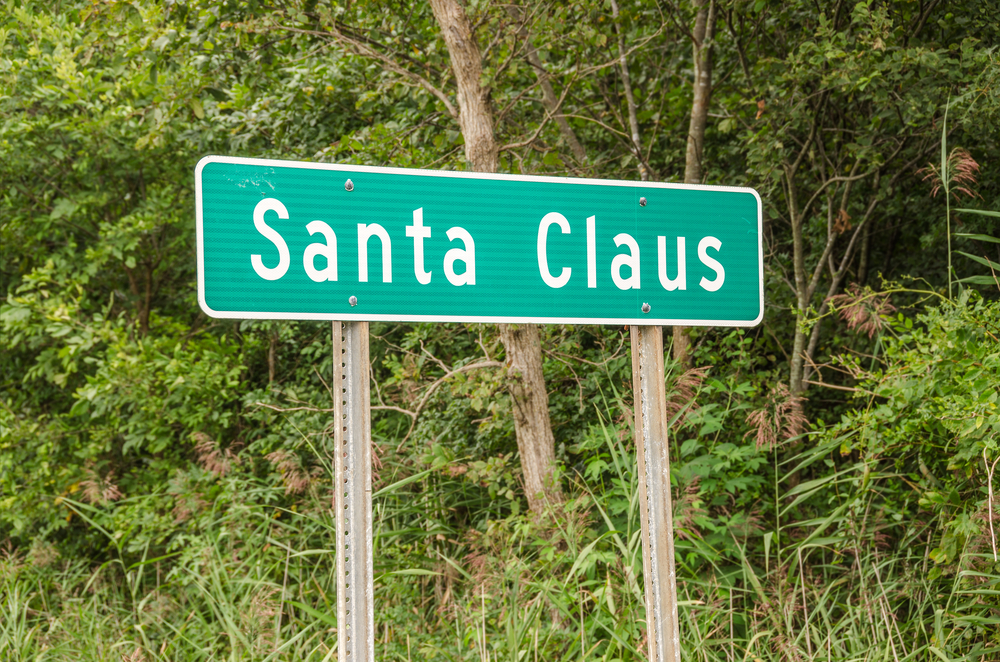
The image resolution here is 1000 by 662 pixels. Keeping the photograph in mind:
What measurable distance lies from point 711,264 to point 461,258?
628 mm

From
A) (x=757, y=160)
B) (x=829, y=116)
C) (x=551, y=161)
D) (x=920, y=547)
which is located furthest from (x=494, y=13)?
(x=920, y=547)

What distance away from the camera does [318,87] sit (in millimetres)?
5488

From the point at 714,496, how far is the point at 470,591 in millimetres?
1245

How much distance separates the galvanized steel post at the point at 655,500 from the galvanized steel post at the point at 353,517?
632mm

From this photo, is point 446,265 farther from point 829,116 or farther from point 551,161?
point 829,116

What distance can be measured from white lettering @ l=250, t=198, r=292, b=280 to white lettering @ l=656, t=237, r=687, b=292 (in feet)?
2.81

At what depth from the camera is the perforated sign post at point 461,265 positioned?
1541 mm

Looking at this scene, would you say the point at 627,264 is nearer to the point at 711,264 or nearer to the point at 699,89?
the point at 711,264

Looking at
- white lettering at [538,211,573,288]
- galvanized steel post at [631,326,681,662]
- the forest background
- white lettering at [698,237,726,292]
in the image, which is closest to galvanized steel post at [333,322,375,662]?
white lettering at [538,211,573,288]

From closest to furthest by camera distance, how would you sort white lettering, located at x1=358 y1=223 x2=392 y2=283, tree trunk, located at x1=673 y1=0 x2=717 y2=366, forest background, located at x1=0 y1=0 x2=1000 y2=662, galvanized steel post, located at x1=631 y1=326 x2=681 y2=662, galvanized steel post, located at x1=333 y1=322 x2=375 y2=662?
galvanized steel post, located at x1=333 y1=322 x2=375 y2=662 → white lettering, located at x1=358 y1=223 x2=392 y2=283 → galvanized steel post, located at x1=631 y1=326 x2=681 y2=662 → forest background, located at x1=0 y1=0 x2=1000 y2=662 → tree trunk, located at x1=673 y1=0 x2=717 y2=366

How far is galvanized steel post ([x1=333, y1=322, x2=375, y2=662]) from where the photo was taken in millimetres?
1517

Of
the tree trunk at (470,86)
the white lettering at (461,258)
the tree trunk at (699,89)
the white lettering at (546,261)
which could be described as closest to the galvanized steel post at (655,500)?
the white lettering at (546,261)

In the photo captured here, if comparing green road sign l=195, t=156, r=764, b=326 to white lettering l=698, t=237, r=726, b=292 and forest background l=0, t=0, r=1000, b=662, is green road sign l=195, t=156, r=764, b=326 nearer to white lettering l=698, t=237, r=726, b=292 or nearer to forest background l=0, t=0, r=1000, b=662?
white lettering l=698, t=237, r=726, b=292

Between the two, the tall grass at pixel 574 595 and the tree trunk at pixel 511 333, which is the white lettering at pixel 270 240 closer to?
the tall grass at pixel 574 595
